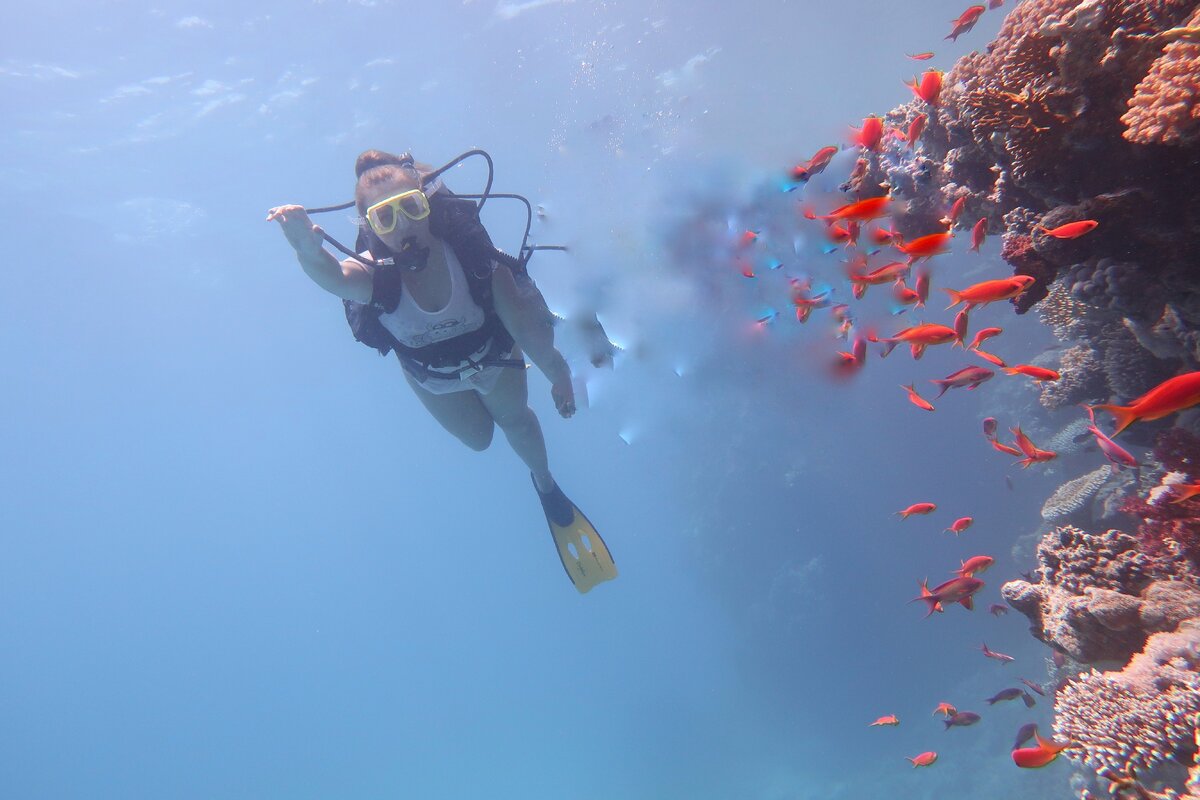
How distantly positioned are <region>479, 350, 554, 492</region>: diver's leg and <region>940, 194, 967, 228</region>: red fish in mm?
4107

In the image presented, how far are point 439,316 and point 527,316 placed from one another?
805 mm

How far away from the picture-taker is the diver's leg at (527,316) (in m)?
4.90

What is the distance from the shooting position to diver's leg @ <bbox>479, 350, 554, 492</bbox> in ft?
19.6

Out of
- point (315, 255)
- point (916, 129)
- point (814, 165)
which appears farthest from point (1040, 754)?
point (315, 255)

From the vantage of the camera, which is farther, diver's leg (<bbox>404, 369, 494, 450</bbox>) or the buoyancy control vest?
diver's leg (<bbox>404, 369, 494, 450</bbox>)

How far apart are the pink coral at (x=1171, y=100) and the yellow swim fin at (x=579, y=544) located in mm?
5969

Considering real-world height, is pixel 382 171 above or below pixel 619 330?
above

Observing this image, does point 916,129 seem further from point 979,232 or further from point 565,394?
point 565,394

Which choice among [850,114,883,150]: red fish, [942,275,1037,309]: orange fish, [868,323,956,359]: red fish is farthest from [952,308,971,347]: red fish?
[850,114,883,150]: red fish

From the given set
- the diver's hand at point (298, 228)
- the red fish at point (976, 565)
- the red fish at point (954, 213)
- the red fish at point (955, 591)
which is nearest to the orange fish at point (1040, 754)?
the red fish at point (955, 591)

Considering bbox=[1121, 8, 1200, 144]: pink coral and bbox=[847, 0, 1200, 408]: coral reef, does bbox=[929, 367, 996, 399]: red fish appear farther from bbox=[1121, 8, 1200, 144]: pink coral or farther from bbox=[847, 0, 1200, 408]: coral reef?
bbox=[1121, 8, 1200, 144]: pink coral

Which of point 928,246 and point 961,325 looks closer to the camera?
point 928,246

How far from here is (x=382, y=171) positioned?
14.4 ft

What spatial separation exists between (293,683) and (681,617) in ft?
295
